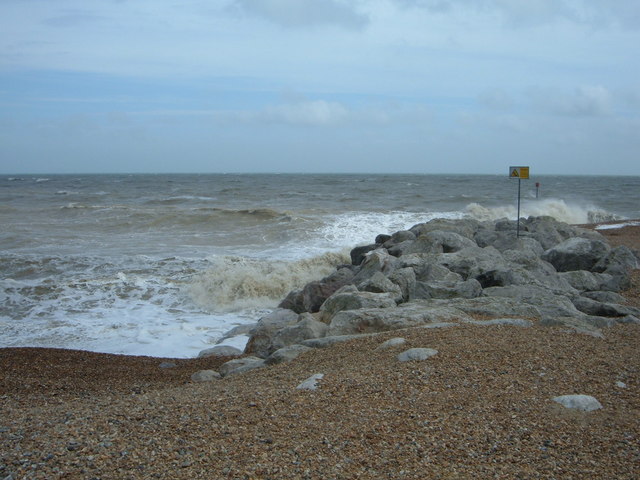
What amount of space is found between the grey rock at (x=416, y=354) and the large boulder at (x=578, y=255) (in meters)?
7.18

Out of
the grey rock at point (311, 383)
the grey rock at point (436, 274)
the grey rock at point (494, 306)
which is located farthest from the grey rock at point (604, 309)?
A: the grey rock at point (311, 383)

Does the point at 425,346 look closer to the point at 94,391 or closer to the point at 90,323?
the point at 94,391

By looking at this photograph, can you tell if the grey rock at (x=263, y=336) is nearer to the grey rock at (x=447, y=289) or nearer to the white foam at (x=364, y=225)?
the grey rock at (x=447, y=289)

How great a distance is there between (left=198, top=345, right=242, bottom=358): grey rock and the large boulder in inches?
267

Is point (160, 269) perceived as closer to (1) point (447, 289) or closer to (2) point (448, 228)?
(2) point (448, 228)

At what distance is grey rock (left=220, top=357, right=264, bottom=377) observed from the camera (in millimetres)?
6547

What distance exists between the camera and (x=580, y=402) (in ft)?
14.4

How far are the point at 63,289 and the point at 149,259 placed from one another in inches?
139

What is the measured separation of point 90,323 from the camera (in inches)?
413

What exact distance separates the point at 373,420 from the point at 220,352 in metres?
4.54

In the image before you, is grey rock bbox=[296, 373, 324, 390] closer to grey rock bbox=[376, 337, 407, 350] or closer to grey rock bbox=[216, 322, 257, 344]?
grey rock bbox=[376, 337, 407, 350]

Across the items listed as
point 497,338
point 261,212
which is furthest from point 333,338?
point 261,212

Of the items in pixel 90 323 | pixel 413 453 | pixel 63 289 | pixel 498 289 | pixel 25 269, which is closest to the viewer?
pixel 413 453

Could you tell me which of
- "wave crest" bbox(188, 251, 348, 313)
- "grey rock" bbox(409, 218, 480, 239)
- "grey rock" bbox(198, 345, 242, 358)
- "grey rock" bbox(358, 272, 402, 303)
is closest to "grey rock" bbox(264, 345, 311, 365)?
"grey rock" bbox(198, 345, 242, 358)
